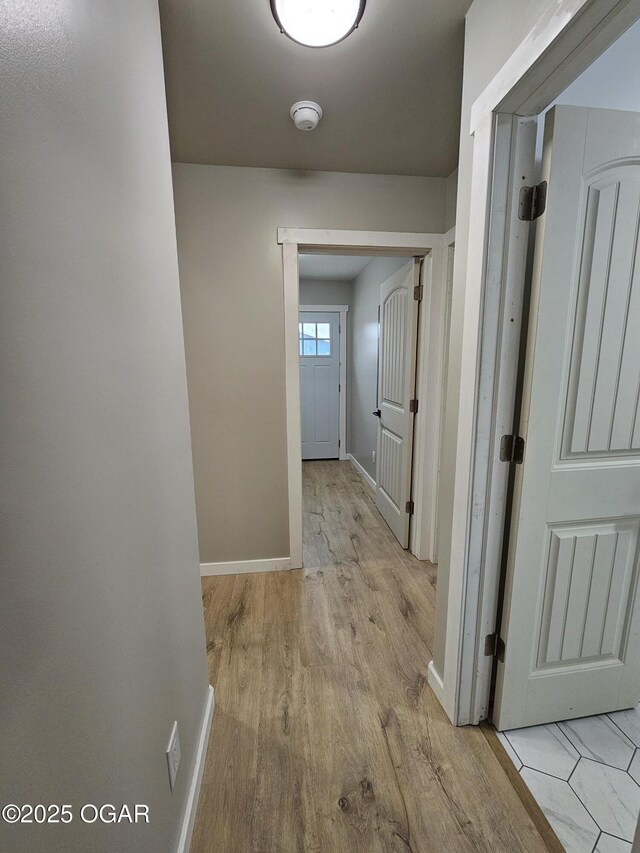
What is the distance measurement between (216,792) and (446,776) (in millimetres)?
742

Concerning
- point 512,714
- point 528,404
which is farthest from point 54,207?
point 512,714

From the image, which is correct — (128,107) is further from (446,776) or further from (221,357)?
(446,776)

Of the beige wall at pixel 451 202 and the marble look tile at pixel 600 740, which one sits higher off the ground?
the beige wall at pixel 451 202

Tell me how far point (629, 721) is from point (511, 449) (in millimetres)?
1182

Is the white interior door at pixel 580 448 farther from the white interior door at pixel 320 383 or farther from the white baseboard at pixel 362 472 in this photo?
the white interior door at pixel 320 383

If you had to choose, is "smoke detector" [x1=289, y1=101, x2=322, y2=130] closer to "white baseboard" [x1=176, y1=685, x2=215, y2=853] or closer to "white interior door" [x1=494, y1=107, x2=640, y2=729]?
"white interior door" [x1=494, y1=107, x2=640, y2=729]

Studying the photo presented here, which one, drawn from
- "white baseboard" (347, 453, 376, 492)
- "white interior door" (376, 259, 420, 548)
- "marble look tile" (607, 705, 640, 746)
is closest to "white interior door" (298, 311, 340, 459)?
"white baseboard" (347, 453, 376, 492)

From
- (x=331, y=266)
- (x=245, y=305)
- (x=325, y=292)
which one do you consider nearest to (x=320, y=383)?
(x=325, y=292)

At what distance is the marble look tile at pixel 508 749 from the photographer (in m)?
1.24

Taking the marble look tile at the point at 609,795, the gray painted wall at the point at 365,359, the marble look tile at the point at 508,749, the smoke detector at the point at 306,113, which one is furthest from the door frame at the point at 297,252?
the marble look tile at the point at 609,795

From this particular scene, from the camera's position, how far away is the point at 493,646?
4.33 feet

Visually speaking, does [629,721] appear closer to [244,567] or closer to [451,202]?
[244,567]

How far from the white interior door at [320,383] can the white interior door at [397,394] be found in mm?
1824

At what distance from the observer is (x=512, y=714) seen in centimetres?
133
